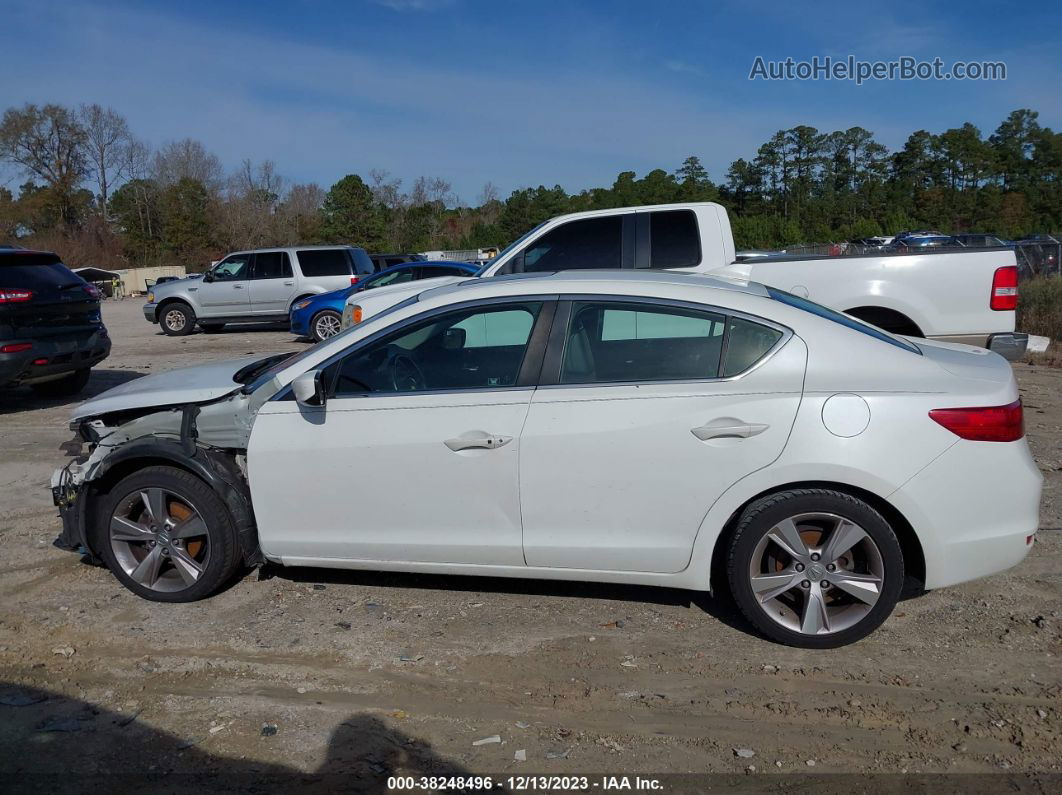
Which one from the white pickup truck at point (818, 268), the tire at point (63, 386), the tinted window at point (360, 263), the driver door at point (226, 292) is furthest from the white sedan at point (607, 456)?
the driver door at point (226, 292)

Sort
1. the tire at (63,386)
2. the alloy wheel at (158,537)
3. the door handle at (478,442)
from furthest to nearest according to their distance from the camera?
the tire at (63,386) < the alloy wheel at (158,537) < the door handle at (478,442)

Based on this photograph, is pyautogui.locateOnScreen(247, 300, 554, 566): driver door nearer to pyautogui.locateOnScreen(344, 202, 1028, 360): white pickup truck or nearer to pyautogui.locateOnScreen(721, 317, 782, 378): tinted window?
pyautogui.locateOnScreen(721, 317, 782, 378): tinted window

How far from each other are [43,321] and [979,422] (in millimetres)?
9233

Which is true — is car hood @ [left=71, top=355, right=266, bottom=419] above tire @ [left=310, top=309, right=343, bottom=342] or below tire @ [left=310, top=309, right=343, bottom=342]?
above

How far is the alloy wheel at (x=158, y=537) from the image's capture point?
14.7 ft

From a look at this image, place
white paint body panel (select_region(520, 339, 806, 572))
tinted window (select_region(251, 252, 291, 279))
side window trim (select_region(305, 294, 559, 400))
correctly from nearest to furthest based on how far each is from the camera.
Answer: white paint body panel (select_region(520, 339, 806, 572)) < side window trim (select_region(305, 294, 559, 400)) < tinted window (select_region(251, 252, 291, 279))

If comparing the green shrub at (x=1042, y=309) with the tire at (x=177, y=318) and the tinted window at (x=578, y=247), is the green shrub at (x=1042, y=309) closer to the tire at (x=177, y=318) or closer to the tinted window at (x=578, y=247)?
the tinted window at (x=578, y=247)

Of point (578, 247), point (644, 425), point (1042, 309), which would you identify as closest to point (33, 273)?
point (578, 247)

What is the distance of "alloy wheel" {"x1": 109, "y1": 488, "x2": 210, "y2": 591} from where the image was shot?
14.7 ft

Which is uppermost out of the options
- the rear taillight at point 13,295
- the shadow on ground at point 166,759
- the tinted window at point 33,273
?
the tinted window at point 33,273

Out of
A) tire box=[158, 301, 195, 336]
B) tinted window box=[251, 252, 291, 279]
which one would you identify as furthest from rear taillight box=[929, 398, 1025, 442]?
tire box=[158, 301, 195, 336]

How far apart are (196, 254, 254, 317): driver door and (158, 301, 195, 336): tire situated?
300 mm

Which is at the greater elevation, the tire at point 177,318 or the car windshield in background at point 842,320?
the car windshield in background at point 842,320

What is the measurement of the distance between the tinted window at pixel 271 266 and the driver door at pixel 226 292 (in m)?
0.16
